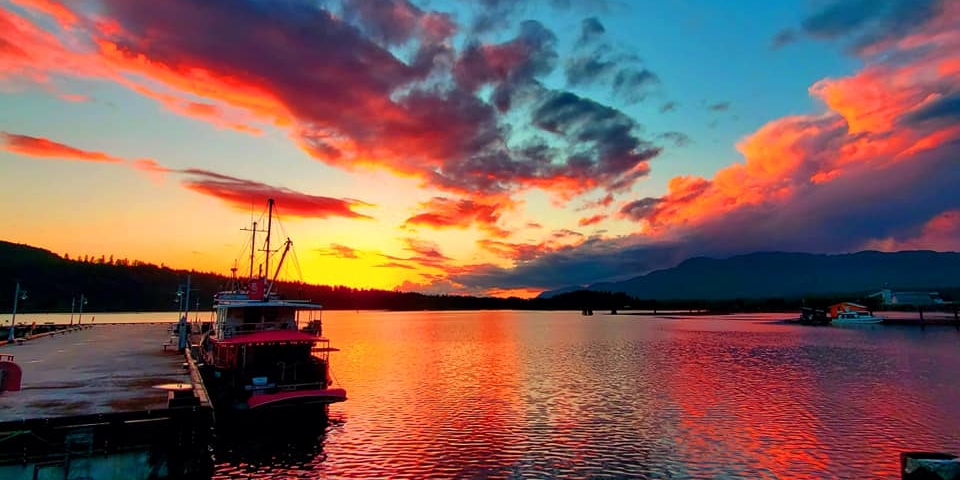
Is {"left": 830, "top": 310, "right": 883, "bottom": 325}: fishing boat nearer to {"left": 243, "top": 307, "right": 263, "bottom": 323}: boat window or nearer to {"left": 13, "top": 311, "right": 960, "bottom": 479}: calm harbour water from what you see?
{"left": 13, "top": 311, "right": 960, "bottom": 479}: calm harbour water

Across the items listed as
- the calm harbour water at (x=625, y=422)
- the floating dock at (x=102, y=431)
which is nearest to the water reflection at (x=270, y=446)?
the calm harbour water at (x=625, y=422)

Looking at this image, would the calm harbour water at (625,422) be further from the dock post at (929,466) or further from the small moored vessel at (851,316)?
the small moored vessel at (851,316)

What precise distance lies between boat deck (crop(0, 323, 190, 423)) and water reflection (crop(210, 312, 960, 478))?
6.32m

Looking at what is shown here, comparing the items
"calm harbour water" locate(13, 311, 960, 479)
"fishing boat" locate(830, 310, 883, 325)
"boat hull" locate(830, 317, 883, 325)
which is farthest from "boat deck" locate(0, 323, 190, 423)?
"fishing boat" locate(830, 310, 883, 325)

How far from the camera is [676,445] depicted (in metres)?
30.8

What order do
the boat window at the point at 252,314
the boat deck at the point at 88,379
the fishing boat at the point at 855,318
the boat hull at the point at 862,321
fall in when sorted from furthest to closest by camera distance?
the fishing boat at the point at 855,318 → the boat hull at the point at 862,321 → the boat window at the point at 252,314 → the boat deck at the point at 88,379

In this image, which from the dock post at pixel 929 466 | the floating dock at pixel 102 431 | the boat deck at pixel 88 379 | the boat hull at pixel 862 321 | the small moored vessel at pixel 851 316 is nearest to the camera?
the dock post at pixel 929 466

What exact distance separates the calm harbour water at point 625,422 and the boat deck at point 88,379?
6.31 m

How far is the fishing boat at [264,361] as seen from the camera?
3491 cm

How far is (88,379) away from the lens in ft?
111

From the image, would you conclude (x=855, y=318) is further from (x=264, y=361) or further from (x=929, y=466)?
(x=264, y=361)

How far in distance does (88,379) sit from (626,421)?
36.2 m

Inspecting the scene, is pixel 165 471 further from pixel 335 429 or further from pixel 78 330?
pixel 78 330

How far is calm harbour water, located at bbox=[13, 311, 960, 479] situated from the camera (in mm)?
27156
